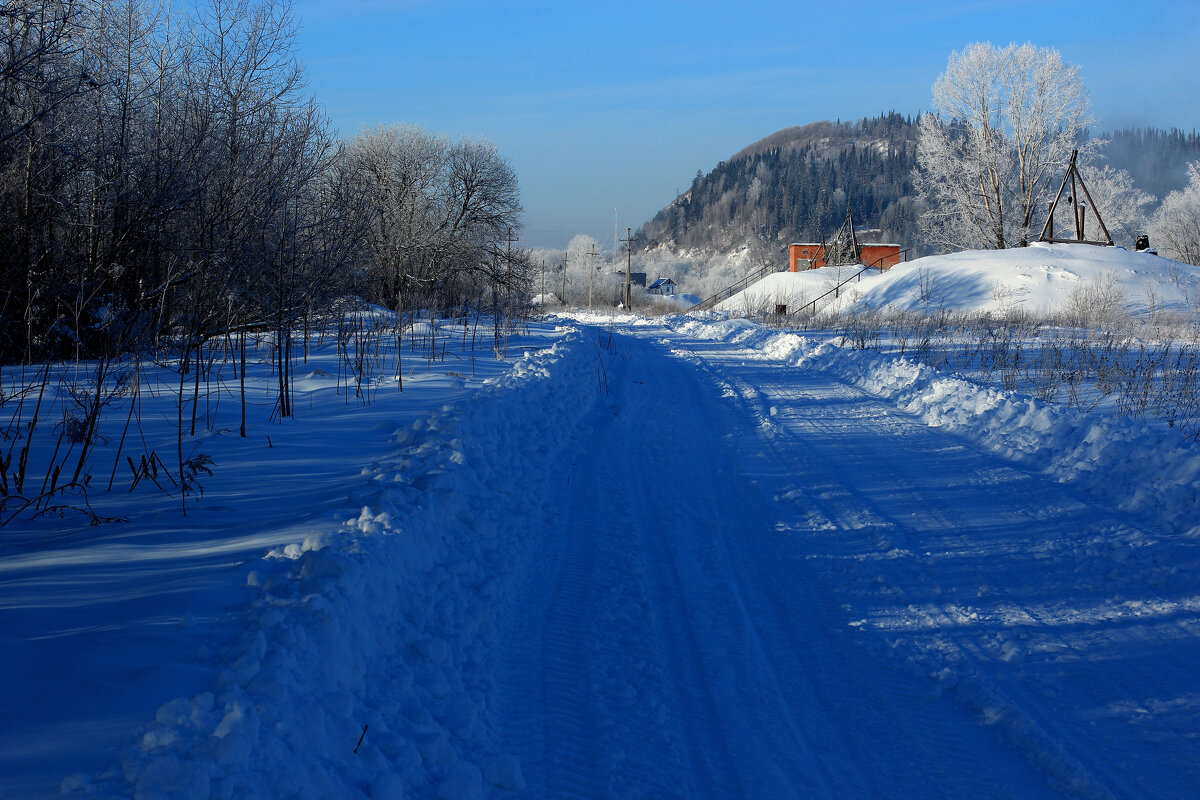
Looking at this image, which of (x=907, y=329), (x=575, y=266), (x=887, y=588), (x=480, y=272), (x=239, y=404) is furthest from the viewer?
(x=575, y=266)

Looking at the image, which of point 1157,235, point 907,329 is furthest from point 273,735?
point 1157,235

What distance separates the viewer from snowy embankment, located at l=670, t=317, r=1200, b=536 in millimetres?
5598

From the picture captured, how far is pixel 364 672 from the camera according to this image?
10.4 ft

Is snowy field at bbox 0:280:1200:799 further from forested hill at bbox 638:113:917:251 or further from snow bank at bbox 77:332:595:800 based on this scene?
forested hill at bbox 638:113:917:251

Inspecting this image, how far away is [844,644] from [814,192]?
15353 centimetres

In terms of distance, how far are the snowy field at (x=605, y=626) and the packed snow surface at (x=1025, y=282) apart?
70.3 ft

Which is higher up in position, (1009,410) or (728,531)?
(1009,410)

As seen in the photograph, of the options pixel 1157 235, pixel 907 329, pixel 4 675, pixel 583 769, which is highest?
pixel 1157 235

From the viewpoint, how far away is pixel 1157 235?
53969 millimetres

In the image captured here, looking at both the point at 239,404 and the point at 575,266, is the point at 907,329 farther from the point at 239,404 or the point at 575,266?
the point at 575,266

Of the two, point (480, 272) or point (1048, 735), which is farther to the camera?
point (480, 272)

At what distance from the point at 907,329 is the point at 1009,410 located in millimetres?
14555

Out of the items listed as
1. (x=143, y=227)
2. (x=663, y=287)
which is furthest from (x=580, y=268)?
(x=143, y=227)

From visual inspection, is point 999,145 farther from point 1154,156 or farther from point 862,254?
point 1154,156
